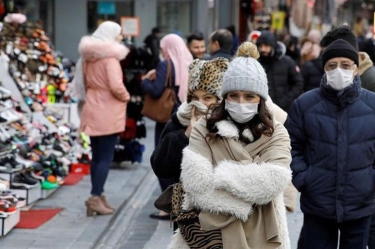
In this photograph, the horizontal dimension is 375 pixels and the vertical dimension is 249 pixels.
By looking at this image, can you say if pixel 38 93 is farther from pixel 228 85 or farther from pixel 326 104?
pixel 228 85

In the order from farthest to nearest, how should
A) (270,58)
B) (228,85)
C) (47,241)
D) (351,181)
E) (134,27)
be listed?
1. (134,27)
2. (270,58)
3. (47,241)
4. (351,181)
5. (228,85)

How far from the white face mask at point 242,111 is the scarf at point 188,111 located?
685mm

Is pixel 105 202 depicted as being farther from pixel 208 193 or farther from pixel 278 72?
pixel 208 193

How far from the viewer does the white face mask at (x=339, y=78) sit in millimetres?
6020

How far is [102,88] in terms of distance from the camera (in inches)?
384

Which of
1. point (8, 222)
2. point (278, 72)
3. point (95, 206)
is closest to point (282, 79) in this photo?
point (278, 72)

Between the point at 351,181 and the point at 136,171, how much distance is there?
7.24 m

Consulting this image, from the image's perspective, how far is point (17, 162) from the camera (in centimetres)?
985

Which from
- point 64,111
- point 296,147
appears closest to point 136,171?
point 64,111

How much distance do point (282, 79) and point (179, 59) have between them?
5.34 feet

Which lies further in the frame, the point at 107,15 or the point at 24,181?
the point at 107,15

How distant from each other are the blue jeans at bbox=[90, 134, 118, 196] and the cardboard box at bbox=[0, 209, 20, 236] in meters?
0.93

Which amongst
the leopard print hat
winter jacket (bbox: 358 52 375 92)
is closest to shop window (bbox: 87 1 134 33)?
winter jacket (bbox: 358 52 375 92)

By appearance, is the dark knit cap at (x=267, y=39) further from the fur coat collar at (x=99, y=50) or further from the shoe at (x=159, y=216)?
the shoe at (x=159, y=216)
